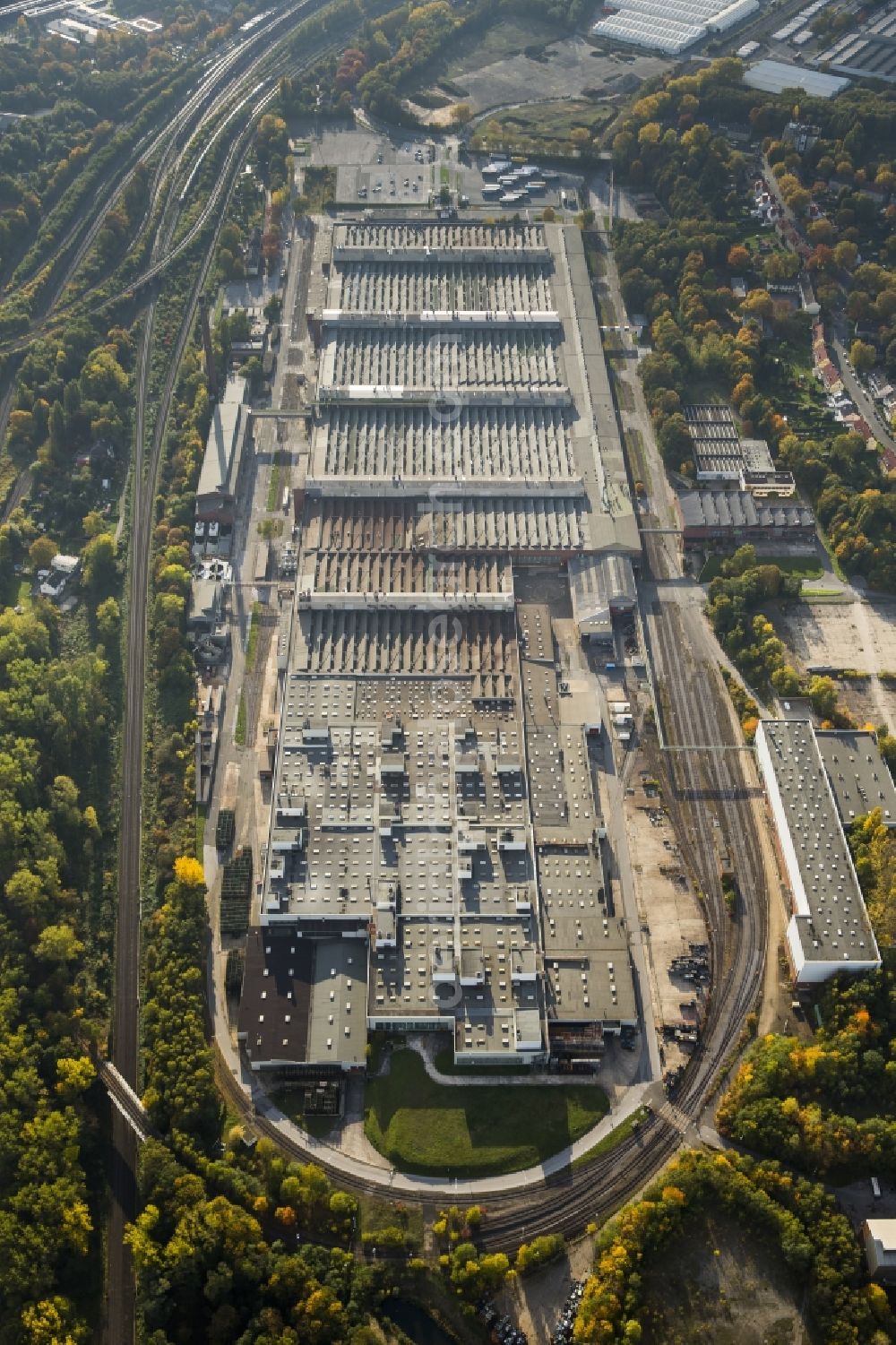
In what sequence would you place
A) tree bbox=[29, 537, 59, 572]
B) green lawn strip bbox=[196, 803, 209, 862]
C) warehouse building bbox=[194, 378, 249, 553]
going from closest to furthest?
green lawn strip bbox=[196, 803, 209, 862]
tree bbox=[29, 537, 59, 572]
warehouse building bbox=[194, 378, 249, 553]

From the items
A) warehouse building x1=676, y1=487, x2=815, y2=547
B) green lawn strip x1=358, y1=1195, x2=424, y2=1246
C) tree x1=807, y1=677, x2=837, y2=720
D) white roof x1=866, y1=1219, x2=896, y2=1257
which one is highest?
warehouse building x1=676, y1=487, x2=815, y2=547

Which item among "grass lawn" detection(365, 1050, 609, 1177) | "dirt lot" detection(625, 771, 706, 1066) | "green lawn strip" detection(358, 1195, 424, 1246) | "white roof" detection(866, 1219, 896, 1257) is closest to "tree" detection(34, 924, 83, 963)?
"grass lawn" detection(365, 1050, 609, 1177)

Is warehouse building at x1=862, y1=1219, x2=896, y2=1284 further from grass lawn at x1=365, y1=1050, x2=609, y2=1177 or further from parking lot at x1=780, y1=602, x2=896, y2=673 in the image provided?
parking lot at x1=780, y1=602, x2=896, y2=673

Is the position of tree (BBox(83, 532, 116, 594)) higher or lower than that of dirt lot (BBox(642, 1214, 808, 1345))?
higher

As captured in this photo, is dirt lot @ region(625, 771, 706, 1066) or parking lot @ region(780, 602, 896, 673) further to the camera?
parking lot @ region(780, 602, 896, 673)

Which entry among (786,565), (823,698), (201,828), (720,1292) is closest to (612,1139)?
(720,1292)

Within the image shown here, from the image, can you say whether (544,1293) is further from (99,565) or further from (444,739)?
(99,565)

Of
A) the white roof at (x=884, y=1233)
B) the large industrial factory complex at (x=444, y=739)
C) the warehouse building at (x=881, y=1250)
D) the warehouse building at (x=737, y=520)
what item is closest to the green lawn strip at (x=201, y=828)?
the large industrial factory complex at (x=444, y=739)
